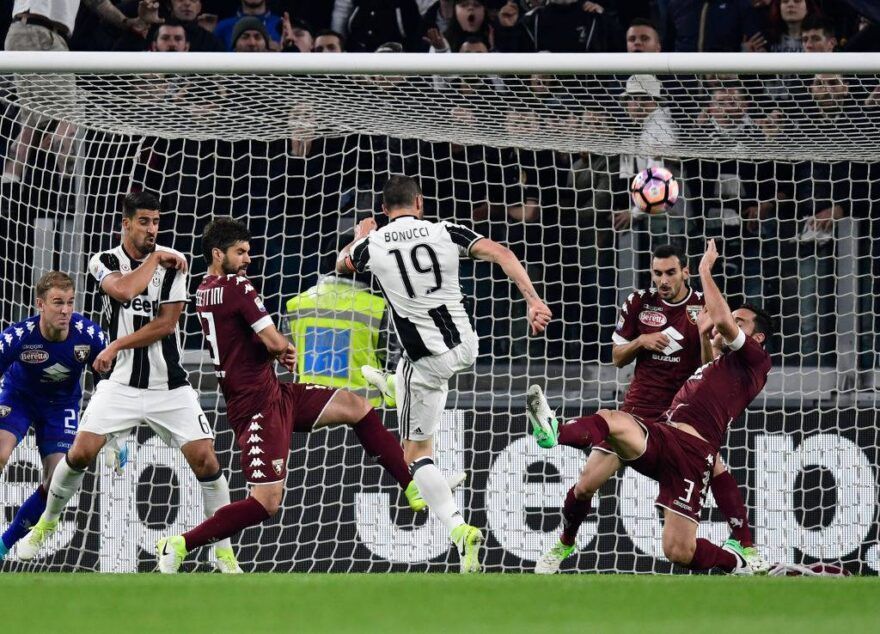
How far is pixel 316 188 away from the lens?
10.3 metres

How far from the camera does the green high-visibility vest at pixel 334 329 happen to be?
9648 mm

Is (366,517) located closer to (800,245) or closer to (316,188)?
(316,188)

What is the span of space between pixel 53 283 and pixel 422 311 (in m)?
2.15

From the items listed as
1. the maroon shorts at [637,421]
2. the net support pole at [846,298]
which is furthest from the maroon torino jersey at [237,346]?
the net support pole at [846,298]

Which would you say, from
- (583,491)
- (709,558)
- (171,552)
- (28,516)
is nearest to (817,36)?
(583,491)

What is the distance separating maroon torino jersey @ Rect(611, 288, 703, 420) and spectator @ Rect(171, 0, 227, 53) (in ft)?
14.3

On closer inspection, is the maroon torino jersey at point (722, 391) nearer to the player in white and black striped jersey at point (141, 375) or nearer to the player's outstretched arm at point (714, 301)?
the player's outstretched arm at point (714, 301)

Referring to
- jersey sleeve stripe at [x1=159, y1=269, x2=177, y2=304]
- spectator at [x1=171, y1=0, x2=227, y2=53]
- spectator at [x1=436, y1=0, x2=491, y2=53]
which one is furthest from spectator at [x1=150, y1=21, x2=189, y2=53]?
jersey sleeve stripe at [x1=159, y1=269, x2=177, y2=304]

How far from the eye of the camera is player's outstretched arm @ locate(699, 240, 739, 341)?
7266 mm

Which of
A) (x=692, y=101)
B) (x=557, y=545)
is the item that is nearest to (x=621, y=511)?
(x=557, y=545)

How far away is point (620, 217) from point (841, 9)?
341cm

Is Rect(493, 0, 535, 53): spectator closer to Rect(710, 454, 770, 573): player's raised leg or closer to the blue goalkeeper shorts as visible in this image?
Rect(710, 454, 770, 573): player's raised leg

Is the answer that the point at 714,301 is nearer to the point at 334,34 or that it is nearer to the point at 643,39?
the point at 643,39

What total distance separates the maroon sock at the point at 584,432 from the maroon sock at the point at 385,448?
941 mm
